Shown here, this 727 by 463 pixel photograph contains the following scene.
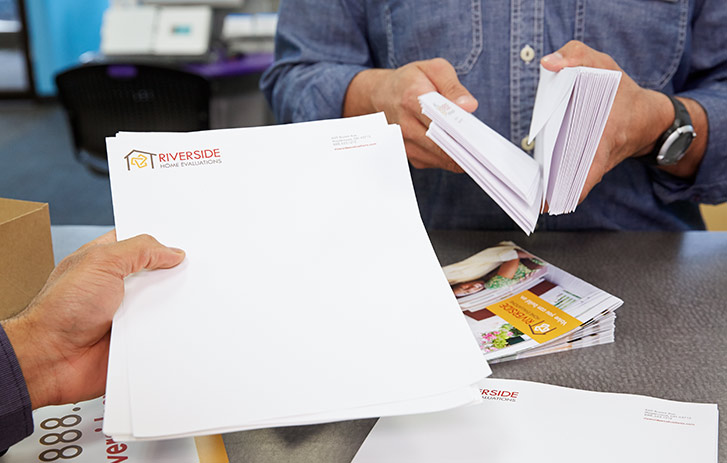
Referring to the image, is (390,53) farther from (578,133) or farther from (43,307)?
(43,307)

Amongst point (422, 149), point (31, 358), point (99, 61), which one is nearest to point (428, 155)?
point (422, 149)

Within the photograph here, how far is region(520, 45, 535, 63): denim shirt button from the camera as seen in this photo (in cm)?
101

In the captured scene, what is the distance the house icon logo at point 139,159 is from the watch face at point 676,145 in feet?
2.34

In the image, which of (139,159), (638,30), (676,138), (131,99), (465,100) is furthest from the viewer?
(131,99)

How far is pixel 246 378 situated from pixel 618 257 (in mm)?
608

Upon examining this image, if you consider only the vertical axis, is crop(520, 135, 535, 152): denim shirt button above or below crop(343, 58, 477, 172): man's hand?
below

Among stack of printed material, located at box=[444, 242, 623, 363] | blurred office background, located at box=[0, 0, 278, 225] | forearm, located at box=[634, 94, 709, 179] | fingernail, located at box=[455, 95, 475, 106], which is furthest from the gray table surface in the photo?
blurred office background, located at box=[0, 0, 278, 225]

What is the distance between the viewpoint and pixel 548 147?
690mm

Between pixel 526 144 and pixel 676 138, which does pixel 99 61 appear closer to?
pixel 526 144

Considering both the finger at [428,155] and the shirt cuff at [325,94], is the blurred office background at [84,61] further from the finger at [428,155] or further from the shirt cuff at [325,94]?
the finger at [428,155]

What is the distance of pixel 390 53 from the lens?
111cm

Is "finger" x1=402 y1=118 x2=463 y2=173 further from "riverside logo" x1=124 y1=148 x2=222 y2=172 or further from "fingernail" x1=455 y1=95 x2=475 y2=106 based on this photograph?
"riverside logo" x1=124 y1=148 x2=222 y2=172

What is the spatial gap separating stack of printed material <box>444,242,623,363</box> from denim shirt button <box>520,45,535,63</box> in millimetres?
358

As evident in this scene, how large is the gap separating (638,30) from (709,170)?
26 centimetres
